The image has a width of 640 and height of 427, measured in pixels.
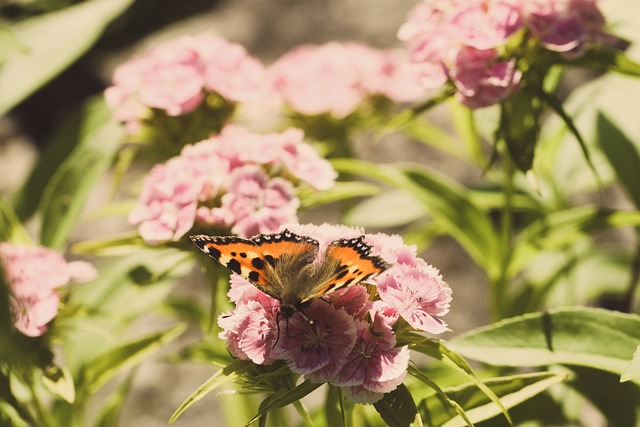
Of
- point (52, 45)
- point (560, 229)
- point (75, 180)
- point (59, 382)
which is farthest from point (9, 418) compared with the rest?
point (560, 229)

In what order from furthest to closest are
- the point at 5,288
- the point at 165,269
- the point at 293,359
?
the point at 165,269
the point at 293,359
the point at 5,288

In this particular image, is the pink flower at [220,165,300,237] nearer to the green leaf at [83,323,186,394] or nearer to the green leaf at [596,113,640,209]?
the green leaf at [83,323,186,394]

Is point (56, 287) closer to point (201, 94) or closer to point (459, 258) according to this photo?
point (201, 94)

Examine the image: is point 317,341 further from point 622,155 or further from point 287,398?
point 622,155

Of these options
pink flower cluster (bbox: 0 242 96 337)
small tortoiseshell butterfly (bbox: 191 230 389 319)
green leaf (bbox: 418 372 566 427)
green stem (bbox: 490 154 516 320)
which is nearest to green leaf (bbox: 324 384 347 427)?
green leaf (bbox: 418 372 566 427)

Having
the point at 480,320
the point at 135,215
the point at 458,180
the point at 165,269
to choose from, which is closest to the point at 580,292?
the point at 480,320

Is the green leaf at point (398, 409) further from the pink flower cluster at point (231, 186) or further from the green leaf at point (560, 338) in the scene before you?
the pink flower cluster at point (231, 186)
